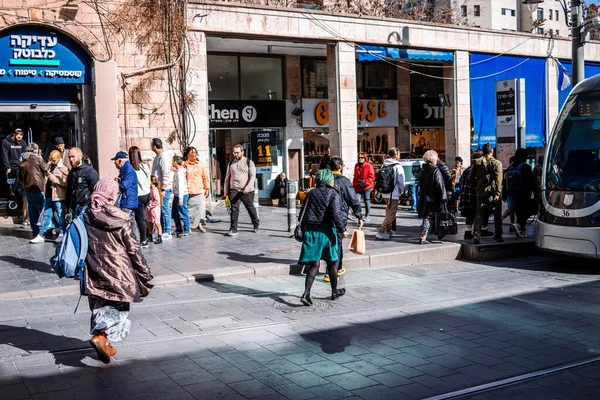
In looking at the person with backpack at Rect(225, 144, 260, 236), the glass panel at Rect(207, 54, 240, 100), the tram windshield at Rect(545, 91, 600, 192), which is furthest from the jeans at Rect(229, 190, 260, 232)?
the glass panel at Rect(207, 54, 240, 100)

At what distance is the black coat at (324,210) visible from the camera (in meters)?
8.23

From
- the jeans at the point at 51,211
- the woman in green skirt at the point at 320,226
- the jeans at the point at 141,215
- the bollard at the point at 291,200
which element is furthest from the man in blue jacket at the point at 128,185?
the woman in green skirt at the point at 320,226

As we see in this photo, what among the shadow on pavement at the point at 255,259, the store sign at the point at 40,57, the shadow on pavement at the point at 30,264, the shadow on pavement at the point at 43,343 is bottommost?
the shadow on pavement at the point at 43,343

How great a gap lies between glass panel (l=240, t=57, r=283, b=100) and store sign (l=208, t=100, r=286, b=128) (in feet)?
1.18

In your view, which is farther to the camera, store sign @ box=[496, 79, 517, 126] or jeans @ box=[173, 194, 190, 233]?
store sign @ box=[496, 79, 517, 126]

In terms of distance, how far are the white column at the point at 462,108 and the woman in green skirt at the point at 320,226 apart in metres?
15.9

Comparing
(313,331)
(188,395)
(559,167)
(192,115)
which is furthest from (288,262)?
(192,115)

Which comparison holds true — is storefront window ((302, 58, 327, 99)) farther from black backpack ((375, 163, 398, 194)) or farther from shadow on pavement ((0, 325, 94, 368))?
shadow on pavement ((0, 325, 94, 368))

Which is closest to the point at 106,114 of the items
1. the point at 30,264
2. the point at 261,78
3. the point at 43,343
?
the point at 30,264

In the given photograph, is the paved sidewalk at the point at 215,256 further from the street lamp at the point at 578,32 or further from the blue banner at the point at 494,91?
the blue banner at the point at 494,91

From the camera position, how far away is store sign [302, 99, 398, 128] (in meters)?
23.8

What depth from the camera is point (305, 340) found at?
269 inches

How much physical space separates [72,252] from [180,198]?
26.0 ft

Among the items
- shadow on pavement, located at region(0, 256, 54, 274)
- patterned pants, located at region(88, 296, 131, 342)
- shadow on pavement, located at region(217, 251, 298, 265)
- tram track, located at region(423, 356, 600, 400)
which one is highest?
patterned pants, located at region(88, 296, 131, 342)
